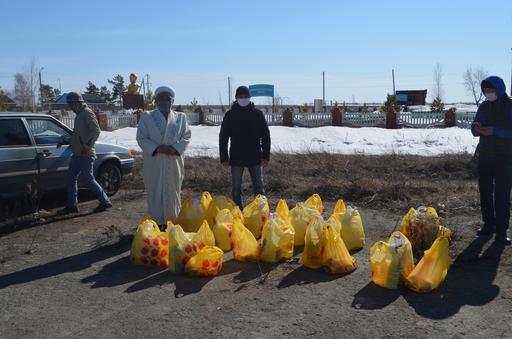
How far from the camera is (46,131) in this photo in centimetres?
769

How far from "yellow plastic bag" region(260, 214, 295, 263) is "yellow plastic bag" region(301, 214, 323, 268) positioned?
26 centimetres

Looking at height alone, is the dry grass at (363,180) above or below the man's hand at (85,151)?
below

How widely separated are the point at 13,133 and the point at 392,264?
18.4 ft

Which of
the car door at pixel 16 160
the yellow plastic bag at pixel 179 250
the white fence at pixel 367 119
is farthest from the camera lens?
the white fence at pixel 367 119

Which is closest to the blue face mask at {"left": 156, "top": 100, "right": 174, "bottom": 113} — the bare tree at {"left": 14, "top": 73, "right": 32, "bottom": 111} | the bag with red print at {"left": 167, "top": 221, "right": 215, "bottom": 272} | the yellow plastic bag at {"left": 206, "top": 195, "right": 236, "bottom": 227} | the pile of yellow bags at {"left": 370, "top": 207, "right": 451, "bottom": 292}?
→ the yellow plastic bag at {"left": 206, "top": 195, "right": 236, "bottom": 227}

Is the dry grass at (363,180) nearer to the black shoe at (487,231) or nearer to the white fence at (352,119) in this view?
the black shoe at (487,231)

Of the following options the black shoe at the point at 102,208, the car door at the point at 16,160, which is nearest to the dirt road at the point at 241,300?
the car door at the point at 16,160

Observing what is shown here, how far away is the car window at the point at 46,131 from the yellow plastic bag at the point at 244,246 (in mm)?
3943

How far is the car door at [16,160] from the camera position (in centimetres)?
690

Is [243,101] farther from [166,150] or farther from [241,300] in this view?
[241,300]

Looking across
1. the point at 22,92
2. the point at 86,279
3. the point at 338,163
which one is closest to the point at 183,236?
the point at 86,279

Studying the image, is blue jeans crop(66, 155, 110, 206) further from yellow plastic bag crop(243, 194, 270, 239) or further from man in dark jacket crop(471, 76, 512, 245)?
man in dark jacket crop(471, 76, 512, 245)

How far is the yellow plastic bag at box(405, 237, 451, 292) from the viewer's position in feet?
13.7

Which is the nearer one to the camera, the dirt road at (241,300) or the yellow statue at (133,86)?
the dirt road at (241,300)
